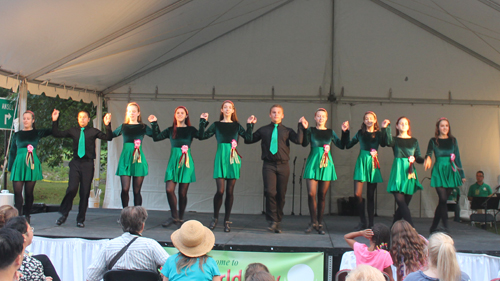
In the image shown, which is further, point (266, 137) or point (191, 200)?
point (191, 200)

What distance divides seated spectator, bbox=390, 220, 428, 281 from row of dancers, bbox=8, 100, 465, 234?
1.97 metres

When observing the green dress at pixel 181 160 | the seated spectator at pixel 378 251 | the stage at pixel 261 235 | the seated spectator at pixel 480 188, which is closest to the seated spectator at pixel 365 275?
the seated spectator at pixel 378 251

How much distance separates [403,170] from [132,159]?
10.6 ft

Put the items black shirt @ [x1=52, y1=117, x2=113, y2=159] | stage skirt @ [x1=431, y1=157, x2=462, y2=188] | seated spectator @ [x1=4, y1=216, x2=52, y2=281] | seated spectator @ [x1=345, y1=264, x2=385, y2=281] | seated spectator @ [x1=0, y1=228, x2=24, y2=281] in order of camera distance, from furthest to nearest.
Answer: black shirt @ [x1=52, y1=117, x2=113, y2=159]
stage skirt @ [x1=431, y1=157, x2=462, y2=188]
seated spectator @ [x1=4, y1=216, x2=52, y2=281]
seated spectator @ [x1=0, y1=228, x2=24, y2=281]
seated spectator @ [x1=345, y1=264, x2=385, y2=281]

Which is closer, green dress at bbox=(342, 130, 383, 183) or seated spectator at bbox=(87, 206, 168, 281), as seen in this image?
seated spectator at bbox=(87, 206, 168, 281)

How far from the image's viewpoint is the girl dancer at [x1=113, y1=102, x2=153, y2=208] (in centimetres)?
514

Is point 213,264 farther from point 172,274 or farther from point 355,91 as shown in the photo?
point 355,91

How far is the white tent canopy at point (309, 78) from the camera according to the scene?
22.9 feet

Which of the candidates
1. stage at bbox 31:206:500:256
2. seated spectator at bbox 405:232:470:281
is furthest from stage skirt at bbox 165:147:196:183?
seated spectator at bbox 405:232:470:281

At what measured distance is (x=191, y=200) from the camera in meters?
7.67

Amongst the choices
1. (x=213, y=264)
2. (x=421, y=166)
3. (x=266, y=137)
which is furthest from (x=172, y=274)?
(x=421, y=166)

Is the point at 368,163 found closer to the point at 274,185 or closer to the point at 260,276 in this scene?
the point at 274,185

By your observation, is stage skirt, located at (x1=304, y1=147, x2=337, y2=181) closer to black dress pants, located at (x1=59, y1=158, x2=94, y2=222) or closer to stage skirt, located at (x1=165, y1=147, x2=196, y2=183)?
stage skirt, located at (x1=165, y1=147, x2=196, y2=183)

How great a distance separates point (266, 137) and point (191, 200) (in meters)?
3.22
